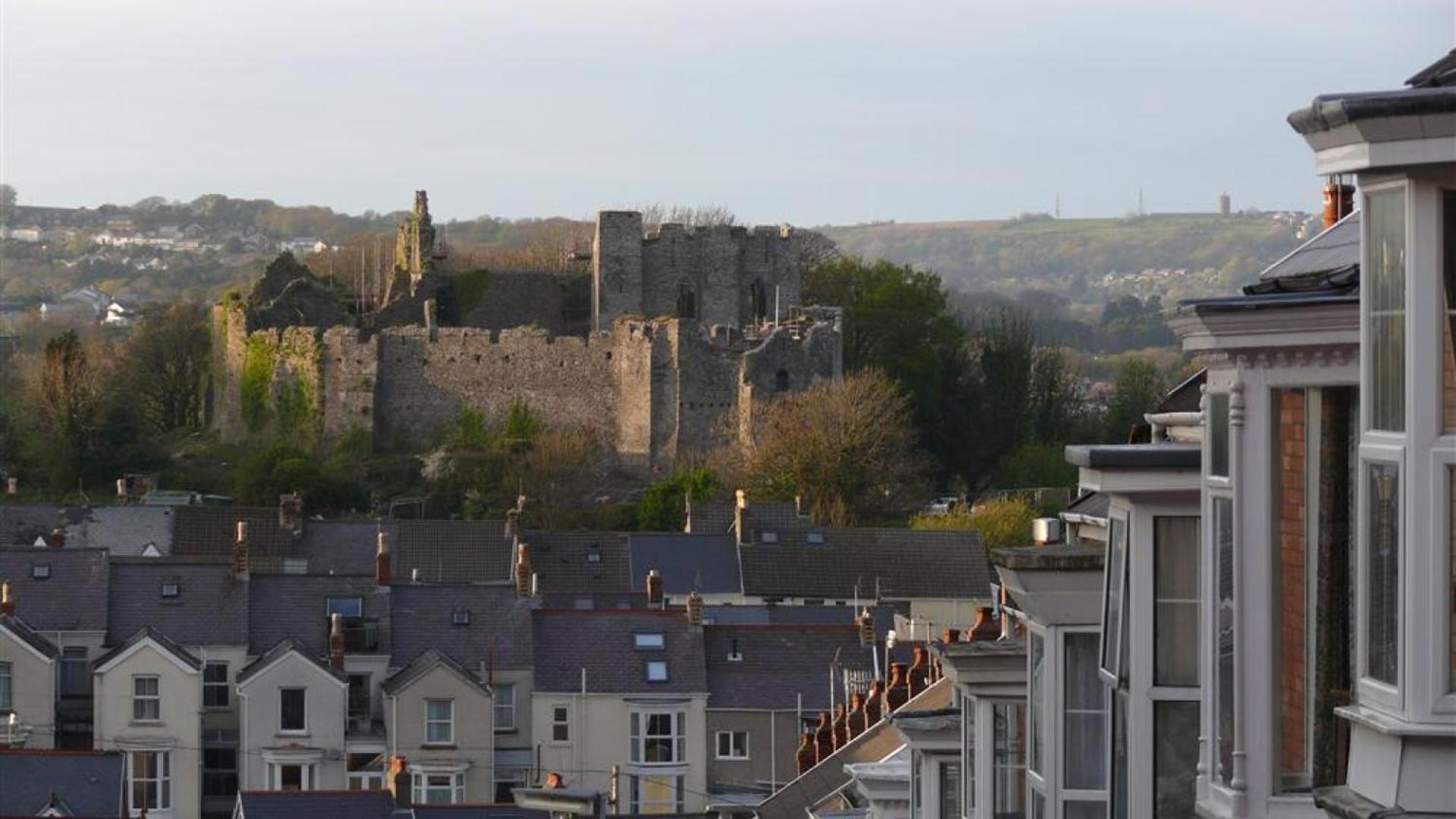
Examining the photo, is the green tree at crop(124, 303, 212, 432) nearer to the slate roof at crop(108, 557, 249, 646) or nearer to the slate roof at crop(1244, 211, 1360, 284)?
the slate roof at crop(108, 557, 249, 646)

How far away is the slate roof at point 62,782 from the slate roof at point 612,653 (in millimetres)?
9875

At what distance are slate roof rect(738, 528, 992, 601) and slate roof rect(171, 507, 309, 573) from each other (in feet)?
23.7

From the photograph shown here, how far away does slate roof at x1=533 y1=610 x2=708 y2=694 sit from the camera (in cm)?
4119

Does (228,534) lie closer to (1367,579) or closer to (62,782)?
(62,782)

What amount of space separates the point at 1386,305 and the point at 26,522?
51.8m

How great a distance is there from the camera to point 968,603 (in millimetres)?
54906

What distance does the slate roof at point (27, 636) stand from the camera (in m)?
39.2

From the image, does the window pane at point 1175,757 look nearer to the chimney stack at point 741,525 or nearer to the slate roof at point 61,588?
the slate roof at point 61,588

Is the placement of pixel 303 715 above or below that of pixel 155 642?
below

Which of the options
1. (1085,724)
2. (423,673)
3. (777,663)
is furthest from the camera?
(777,663)

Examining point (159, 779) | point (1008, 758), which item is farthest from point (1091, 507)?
point (159, 779)

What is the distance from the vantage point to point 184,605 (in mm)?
42125

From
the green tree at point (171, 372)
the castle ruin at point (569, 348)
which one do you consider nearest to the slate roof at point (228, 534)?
the castle ruin at point (569, 348)

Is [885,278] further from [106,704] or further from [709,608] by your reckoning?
[106,704]
